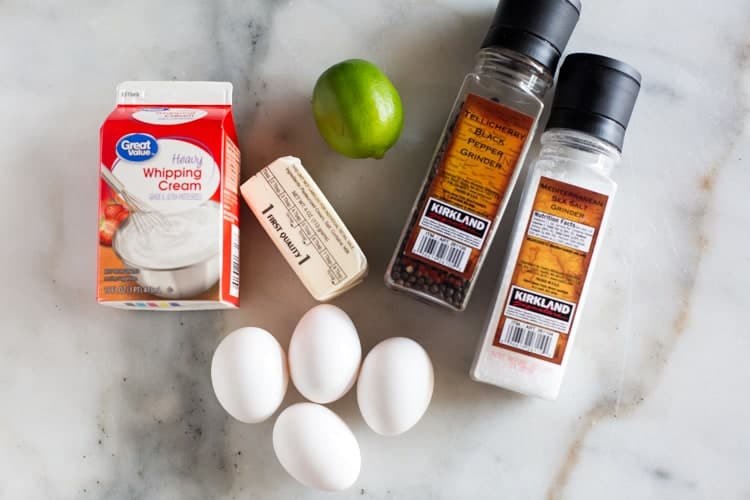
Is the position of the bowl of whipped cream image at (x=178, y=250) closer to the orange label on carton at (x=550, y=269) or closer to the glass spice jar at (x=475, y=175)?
the glass spice jar at (x=475, y=175)

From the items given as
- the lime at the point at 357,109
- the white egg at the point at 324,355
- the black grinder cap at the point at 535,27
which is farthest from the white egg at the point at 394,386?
the black grinder cap at the point at 535,27

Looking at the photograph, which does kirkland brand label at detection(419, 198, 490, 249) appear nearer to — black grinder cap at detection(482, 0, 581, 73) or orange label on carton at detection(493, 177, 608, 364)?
orange label on carton at detection(493, 177, 608, 364)

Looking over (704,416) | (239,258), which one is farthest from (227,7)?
(704,416)

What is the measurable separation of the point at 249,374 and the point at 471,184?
34cm

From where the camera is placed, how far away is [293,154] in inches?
36.0

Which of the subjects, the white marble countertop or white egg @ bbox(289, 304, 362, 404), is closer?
white egg @ bbox(289, 304, 362, 404)

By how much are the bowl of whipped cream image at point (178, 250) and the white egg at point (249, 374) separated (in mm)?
81

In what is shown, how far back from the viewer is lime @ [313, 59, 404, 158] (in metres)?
0.78

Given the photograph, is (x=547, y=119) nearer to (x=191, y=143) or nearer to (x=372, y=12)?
(x=372, y=12)

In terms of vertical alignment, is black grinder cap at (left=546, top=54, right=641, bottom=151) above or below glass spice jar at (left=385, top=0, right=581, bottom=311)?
above

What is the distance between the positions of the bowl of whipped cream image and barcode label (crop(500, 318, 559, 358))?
0.35 m

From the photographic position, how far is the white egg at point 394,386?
2.55 ft

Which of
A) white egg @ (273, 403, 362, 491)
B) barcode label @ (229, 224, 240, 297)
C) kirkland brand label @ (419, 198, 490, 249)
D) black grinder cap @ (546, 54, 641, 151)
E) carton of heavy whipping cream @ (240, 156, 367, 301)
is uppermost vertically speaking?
black grinder cap @ (546, 54, 641, 151)

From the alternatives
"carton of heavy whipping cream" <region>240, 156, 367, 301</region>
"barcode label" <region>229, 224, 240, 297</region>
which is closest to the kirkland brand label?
"carton of heavy whipping cream" <region>240, 156, 367, 301</region>
